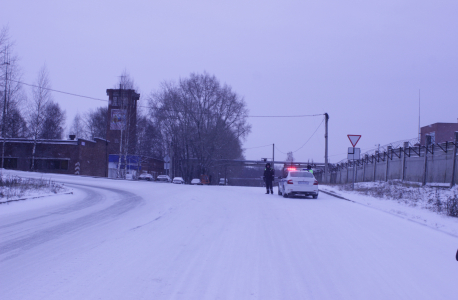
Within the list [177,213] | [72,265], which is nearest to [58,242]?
[72,265]

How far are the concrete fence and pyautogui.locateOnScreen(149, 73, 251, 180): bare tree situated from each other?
28476mm

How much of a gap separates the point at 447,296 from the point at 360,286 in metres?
1.10

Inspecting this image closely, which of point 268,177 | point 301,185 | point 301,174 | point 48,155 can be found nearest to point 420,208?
point 301,185

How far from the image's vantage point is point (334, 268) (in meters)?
6.70

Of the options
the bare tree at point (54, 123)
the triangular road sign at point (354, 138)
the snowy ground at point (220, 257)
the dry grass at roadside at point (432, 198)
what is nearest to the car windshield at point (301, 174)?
the dry grass at roadside at point (432, 198)

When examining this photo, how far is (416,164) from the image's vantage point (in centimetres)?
2497

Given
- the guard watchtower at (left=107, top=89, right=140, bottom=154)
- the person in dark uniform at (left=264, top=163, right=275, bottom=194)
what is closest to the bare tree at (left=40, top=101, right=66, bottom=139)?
the guard watchtower at (left=107, top=89, right=140, bottom=154)

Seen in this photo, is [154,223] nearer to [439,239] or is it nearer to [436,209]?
[439,239]

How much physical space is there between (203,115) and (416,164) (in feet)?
136

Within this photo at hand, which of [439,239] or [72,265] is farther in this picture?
[439,239]

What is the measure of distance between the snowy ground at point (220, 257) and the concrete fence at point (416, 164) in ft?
31.1

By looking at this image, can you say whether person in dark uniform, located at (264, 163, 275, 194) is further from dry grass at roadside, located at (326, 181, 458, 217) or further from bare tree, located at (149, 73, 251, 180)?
bare tree, located at (149, 73, 251, 180)

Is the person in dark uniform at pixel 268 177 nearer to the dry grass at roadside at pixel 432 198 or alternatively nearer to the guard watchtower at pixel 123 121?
the dry grass at roadside at pixel 432 198

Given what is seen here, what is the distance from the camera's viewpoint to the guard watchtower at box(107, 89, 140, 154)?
52500 mm
